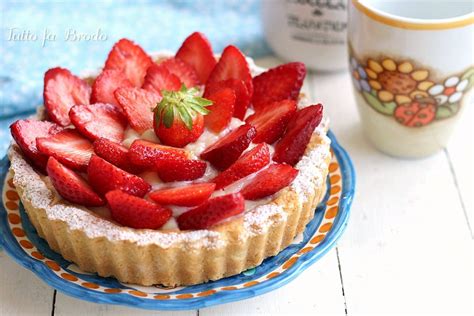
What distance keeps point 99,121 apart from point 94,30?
1.11 metres

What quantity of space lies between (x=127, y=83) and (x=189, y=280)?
2.31 feet

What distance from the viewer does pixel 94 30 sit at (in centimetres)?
312

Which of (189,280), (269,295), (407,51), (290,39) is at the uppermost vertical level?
(407,51)

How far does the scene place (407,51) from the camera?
2301 millimetres

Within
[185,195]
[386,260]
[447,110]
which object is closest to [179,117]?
[185,195]

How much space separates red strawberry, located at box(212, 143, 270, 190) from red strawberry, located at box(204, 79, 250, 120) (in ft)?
0.87

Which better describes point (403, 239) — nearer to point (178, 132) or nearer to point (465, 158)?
point (465, 158)

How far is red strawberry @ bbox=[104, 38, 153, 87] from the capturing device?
236cm

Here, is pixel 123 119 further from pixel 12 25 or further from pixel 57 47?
pixel 12 25

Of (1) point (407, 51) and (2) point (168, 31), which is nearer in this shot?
(1) point (407, 51)

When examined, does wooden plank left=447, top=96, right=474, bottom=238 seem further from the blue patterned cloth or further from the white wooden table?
the blue patterned cloth

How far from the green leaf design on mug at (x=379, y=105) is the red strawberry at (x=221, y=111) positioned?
587mm

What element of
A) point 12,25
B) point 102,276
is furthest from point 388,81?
point 12,25

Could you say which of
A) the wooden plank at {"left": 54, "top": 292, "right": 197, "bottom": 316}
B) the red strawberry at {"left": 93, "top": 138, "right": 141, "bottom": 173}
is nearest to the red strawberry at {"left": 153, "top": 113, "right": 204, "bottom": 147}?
the red strawberry at {"left": 93, "top": 138, "right": 141, "bottom": 173}
